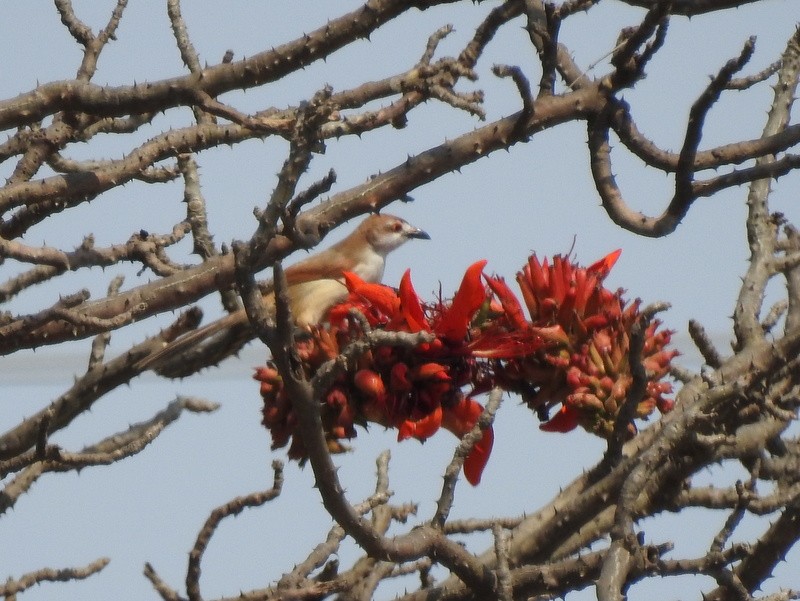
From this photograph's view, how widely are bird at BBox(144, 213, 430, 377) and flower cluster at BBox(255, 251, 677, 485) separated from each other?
0.21m

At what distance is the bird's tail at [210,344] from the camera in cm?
530

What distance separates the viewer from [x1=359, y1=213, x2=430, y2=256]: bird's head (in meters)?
7.86

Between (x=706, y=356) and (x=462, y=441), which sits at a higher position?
(x=706, y=356)

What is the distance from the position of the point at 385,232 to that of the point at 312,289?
153 centimetres

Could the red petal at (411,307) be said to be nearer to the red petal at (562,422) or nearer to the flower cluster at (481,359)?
the flower cluster at (481,359)

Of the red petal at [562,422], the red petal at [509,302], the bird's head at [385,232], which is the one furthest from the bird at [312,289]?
the red petal at [562,422]

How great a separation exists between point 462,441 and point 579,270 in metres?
0.52

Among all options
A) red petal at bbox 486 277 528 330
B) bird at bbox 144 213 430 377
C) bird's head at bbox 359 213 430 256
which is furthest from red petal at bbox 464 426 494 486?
bird's head at bbox 359 213 430 256

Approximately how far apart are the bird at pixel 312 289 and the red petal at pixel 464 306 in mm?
340

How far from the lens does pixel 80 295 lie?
330 centimetres

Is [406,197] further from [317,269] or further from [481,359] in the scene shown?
[317,269]

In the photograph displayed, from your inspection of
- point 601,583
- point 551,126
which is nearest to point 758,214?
point 551,126

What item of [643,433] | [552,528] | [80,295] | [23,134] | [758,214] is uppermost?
[23,134]

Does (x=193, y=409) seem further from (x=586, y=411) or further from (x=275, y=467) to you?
(x=586, y=411)
